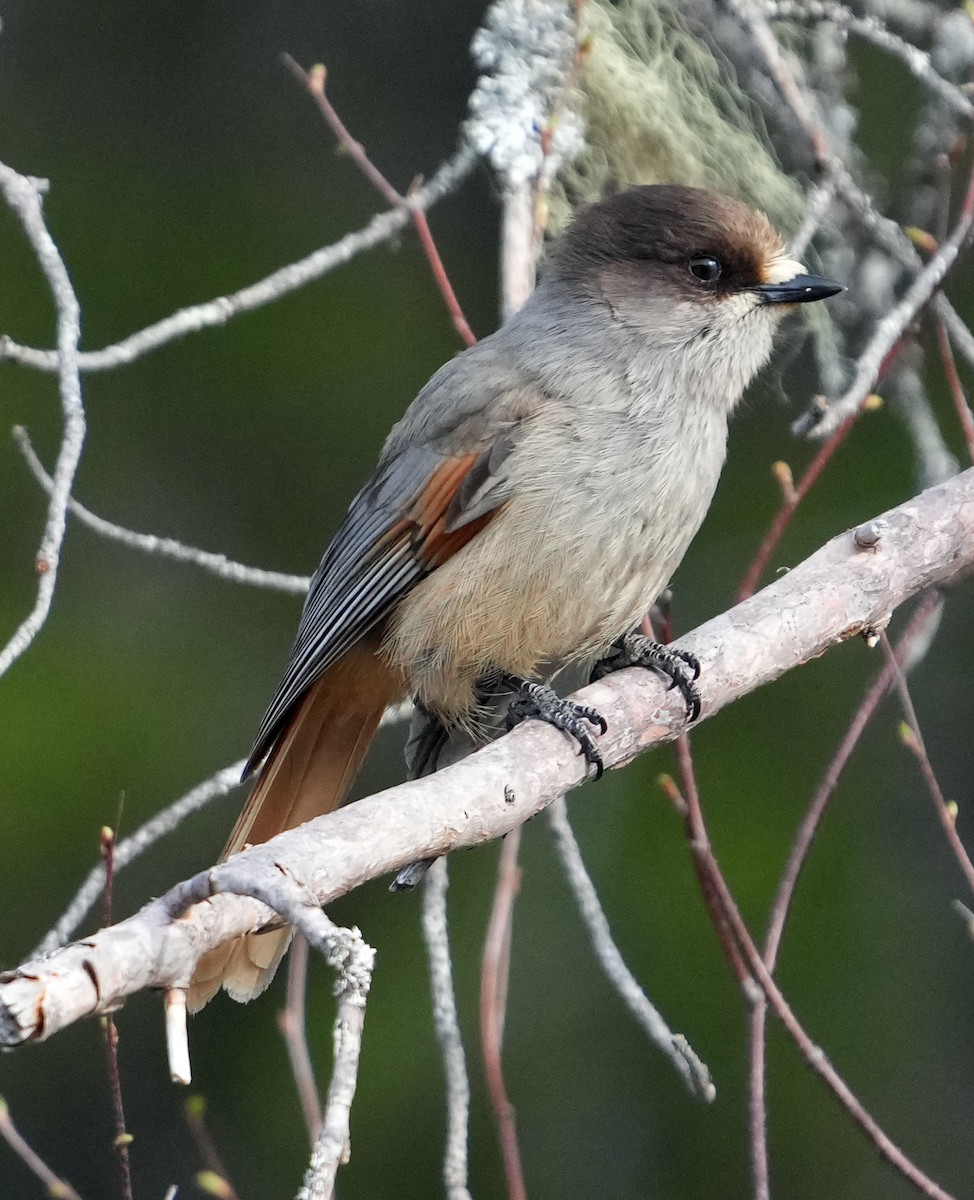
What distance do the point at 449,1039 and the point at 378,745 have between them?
217cm

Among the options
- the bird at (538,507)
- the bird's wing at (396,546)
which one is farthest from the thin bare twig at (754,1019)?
the bird's wing at (396,546)

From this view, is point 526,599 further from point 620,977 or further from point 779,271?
point 779,271

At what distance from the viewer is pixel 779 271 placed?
3.37 metres

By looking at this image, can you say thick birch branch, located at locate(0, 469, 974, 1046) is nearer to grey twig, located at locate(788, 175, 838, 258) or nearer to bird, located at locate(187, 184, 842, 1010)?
bird, located at locate(187, 184, 842, 1010)

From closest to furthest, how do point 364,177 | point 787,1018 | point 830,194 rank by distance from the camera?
point 787,1018
point 830,194
point 364,177

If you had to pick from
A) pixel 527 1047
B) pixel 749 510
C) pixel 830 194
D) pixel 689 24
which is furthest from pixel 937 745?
pixel 689 24

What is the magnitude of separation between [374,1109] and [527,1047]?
0.49 metres

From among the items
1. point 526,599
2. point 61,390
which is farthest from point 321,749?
point 61,390

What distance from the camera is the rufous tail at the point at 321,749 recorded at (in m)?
3.27

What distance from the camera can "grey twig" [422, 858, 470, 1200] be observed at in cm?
266

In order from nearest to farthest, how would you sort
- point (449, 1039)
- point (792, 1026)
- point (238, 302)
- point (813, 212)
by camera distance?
point (792, 1026) < point (449, 1039) < point (238, 302) < point (813, 212)

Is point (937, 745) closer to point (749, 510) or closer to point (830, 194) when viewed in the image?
point (749, 510)

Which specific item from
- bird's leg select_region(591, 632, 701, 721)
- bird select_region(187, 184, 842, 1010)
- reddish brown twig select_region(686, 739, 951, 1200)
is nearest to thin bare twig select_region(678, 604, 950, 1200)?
reddish brown twig select_region(686, 739, 951, 1200)

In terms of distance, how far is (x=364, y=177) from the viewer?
17.5 ft
